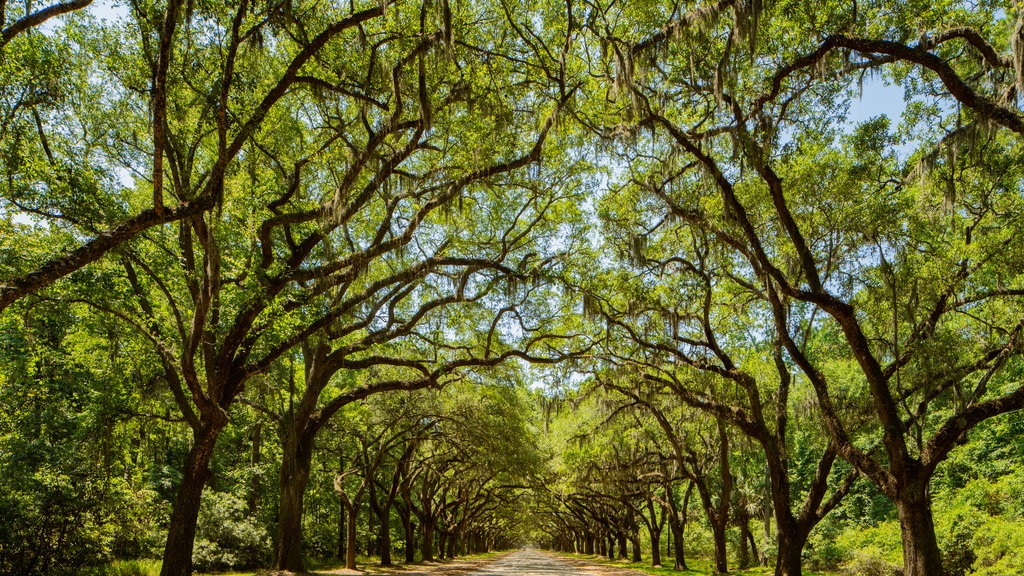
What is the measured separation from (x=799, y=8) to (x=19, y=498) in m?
17.4

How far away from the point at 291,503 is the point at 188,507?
4500 millimetres

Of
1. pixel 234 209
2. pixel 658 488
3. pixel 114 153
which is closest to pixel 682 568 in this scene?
pixel 658 488

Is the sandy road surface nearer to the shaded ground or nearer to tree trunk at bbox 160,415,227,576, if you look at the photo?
the shaded ground

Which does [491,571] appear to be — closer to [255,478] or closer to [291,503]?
[255,478]

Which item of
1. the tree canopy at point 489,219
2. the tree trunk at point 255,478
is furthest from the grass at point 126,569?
the tree trunk at point 255,478

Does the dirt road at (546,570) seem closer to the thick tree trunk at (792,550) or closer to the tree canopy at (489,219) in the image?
the tree canopy at (489,219)

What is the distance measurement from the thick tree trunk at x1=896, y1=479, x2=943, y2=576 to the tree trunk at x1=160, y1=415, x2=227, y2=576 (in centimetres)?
1082

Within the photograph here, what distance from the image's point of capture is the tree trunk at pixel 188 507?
8.95m

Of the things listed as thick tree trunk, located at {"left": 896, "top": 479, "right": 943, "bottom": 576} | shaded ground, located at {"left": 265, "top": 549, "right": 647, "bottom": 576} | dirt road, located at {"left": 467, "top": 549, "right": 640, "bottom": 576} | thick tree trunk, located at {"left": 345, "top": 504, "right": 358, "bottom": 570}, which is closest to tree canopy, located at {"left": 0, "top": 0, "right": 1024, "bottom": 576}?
thick tree trunk, located at {"left": 896, "top": 479, "right": 943, "bottom": 576}

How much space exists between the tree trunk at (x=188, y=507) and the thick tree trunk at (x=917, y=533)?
10815mm

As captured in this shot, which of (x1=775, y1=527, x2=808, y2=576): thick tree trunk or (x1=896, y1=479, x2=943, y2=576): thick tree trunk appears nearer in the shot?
(x1=896, y1=479, x2=943, y2=576): thick tree trunk

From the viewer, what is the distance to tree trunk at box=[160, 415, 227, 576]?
8.95 m

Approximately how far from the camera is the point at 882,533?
18.8 metres

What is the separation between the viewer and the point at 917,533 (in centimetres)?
835
